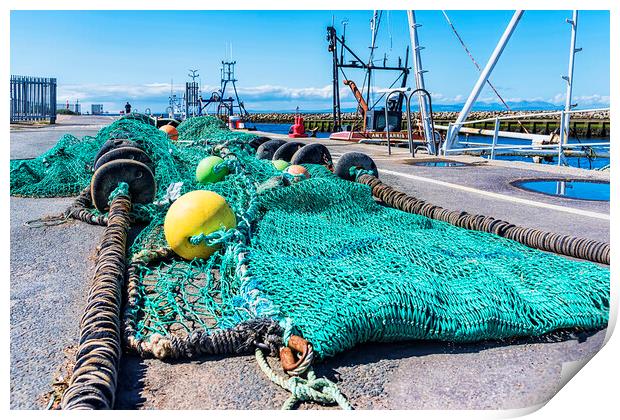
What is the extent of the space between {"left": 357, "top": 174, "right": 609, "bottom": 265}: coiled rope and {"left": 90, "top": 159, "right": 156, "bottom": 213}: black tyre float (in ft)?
9.28

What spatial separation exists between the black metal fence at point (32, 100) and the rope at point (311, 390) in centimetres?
3385

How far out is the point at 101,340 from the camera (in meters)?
2.71

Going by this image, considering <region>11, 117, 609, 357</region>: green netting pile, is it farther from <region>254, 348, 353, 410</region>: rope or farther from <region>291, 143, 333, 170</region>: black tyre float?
<region>291, 143, 333, 170</region>: black tyre float

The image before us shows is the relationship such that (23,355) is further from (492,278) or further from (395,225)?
(395,225)

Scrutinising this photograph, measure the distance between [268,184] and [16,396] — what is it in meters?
3.31

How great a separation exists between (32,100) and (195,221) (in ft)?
110

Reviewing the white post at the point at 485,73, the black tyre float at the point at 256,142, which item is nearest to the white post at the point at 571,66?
the white post at the point at 485,73

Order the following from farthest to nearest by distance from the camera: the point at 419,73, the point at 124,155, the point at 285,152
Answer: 1. the point at 419,73
2. the point at 285,152
3. the point at 124,155

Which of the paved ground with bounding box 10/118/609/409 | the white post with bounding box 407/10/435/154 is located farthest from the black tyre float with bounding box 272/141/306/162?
the white post with bounding box 407/10/435/154

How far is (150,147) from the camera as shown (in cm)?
736

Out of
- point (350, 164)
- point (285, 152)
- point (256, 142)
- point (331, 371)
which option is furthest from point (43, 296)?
point (256, 142)

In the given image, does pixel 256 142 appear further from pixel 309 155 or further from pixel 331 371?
pixel 331 371

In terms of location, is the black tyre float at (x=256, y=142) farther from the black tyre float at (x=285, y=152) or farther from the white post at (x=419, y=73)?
the white post at (x=419, y=73)

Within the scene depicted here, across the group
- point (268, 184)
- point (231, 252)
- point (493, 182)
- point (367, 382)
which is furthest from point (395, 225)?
point (493, 182)
